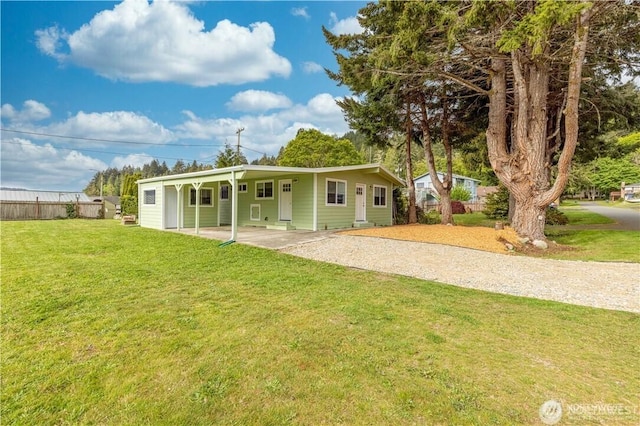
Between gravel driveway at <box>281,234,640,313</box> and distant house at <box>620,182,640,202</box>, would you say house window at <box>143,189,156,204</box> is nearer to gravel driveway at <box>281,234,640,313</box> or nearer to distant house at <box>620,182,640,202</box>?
gravel driveway at <box>281,234,640,313</box>

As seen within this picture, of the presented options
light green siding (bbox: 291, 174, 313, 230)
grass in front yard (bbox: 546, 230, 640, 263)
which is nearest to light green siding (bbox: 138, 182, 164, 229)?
light green siding (bbox: 291, 174, 313, 230)

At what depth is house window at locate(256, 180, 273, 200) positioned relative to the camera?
14547 mm

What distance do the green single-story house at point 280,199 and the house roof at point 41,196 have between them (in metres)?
20.1

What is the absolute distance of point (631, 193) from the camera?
135 ft

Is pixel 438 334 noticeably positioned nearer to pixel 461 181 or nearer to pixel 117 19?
pixel 117 19

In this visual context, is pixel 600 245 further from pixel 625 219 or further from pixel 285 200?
pixel 625 219

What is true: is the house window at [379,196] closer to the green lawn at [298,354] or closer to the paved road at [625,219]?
the paved road at [625,219]

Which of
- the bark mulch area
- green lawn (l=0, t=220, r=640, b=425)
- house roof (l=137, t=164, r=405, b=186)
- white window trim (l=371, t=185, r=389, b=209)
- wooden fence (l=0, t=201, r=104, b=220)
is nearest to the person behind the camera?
green lawn (l=0, t=220, r=640, b=425)

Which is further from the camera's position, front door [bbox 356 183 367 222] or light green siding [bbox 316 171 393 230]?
front door [bbox 356 183 367 222]

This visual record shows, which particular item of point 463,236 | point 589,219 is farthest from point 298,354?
point 589,219

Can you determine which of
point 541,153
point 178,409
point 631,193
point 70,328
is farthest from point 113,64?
point 631,193

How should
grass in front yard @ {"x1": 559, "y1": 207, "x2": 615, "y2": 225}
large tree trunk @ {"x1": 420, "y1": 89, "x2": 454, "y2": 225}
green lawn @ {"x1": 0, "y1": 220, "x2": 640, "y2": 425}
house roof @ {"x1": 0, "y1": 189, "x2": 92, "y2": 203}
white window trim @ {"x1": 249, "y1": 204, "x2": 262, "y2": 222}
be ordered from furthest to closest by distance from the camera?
house roof @ {"x1": 0, "y1": 189, "x2": 92, "y2": 203}
grass in front yard @ {"x1": 559, "y1": 207, "x2": 615, "y2": 225}
white window trim @ {"x1": 249, "y1": 204, "x2": 262, "y2": 222}
large tree trunk @ {"x1": 420, "y1": 89, "x2": 454, "y2": 225}
green lawn @ {"x1": 0, "y1": 220, "x2": 640, "y2": 425}

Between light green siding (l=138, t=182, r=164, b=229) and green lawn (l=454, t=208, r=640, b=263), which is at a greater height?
light green siding (l=138, t=182, r=164, b=229)

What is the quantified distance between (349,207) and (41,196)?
3259 centimetres
